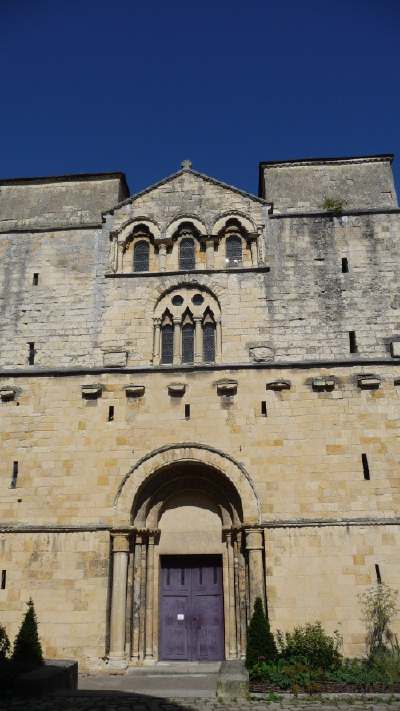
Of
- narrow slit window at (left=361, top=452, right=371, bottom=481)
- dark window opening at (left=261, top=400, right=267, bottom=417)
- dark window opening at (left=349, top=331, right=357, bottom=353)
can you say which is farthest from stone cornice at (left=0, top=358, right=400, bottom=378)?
narrow slit window at (left=361, top=452, right=371, bottom=481)

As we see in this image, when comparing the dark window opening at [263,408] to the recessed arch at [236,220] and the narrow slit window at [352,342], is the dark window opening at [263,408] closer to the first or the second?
the narrow slit window at [352,342]

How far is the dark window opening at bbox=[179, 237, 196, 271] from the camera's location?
16047mm

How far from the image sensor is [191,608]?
13.8m

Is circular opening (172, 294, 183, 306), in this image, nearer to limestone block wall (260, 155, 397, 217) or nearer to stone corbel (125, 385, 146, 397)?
stone corbel (125, 385, 146, 397)

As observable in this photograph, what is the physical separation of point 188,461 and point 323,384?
11.5ft

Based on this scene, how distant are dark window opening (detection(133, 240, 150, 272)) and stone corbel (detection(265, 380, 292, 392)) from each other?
4.47 meters

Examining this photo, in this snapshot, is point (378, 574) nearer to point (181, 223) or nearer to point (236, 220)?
point (236, 220)

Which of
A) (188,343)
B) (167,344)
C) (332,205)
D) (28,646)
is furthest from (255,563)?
(332,205)

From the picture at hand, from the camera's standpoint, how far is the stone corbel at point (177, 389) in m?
14.4

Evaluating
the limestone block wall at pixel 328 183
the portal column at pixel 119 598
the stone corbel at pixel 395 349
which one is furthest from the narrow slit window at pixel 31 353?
the stone corbel at pixel 395 349

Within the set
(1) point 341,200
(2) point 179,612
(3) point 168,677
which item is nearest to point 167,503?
(2) point 179,612

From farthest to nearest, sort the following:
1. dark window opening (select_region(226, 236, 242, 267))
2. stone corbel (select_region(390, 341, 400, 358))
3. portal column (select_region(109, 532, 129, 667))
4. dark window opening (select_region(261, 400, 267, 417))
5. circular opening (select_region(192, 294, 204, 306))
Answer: dark window opening (select_region(226, 236, 242, 267))
circular opening (select_region(192, 294, 204, 306))
stone corbel (select_region(390, 341, 400, 358))
dark window opening (select_region(261, 400, 267, 417))
portal column (select_region(109, 532, 129, 667))

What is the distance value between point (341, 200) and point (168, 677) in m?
12.5

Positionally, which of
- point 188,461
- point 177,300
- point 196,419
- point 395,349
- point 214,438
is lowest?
point 188,461
